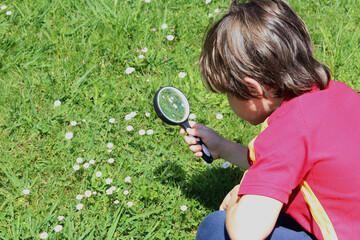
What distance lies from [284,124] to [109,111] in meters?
1.76

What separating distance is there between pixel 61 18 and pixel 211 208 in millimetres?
1967

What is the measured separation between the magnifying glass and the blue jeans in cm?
31

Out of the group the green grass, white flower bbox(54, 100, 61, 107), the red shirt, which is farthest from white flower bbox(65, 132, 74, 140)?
the red shirt

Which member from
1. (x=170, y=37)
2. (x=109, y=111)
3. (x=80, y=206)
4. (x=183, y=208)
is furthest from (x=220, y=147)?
(x=170, y=37)

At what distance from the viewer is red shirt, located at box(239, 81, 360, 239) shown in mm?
1731

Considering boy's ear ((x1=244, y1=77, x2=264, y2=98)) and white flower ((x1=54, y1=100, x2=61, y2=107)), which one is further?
white flower ((x1=54, y1=100, x2=61, y2=107))

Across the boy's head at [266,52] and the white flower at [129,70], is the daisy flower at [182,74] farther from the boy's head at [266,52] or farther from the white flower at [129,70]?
the boy's head at [266,52]

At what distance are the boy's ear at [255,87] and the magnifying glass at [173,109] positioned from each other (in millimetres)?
512

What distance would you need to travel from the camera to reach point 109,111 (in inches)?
130

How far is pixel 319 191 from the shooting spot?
184cm

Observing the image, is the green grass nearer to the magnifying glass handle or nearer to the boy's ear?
the magnifying glass handle

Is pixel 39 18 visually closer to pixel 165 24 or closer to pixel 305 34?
pixel 165 24

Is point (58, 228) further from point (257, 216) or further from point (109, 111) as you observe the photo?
point (257, 216)

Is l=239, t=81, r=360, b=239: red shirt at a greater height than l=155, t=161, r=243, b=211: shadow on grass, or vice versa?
l=239, t=81, r=360, b=239: red shirt
